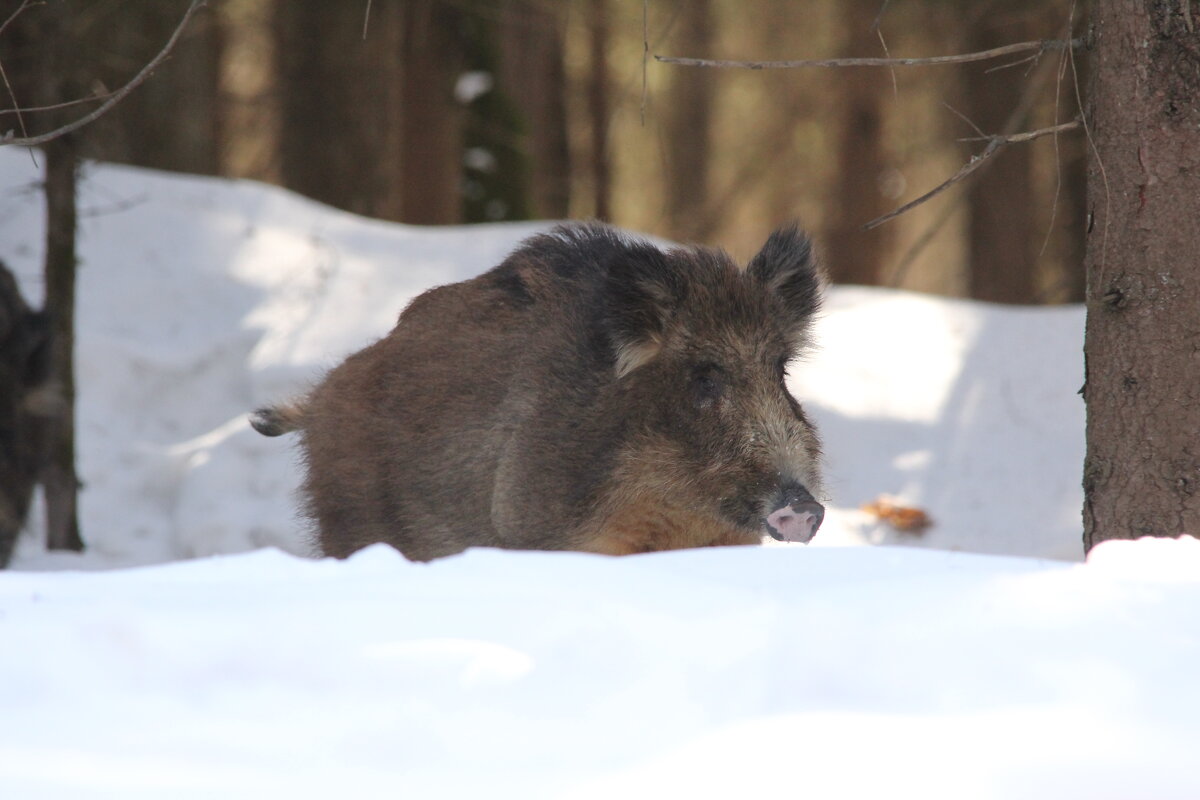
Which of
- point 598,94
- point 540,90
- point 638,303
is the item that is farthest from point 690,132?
point 638,303

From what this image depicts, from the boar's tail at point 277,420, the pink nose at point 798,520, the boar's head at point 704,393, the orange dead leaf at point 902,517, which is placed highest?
the boar's head at point 704,393

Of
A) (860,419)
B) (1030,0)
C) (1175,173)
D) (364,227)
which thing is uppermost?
(1030,0)

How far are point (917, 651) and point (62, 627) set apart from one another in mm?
1653

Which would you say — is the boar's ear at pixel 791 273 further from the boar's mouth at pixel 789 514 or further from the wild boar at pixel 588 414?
the boar's mouth at pixel 789 514

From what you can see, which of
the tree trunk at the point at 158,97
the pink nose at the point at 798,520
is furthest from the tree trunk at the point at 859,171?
the pink nose at the point at 798,520

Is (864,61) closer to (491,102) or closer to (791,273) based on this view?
(791,273)

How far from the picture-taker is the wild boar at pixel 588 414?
518 centimetres

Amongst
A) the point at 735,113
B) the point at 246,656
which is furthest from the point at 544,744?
the point at 735,113

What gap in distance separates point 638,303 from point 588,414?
460mm

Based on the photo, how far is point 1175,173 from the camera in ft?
14.7

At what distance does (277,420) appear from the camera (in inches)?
251

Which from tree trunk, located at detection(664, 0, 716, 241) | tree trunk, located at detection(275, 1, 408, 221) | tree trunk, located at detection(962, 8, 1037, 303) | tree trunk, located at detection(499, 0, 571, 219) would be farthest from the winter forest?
tree trunk, located at detection(664, 0, 716, 241)

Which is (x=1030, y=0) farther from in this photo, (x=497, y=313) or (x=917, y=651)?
(x=917, y=651)

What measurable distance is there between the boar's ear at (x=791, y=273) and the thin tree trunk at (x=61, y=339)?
4.27 meters
